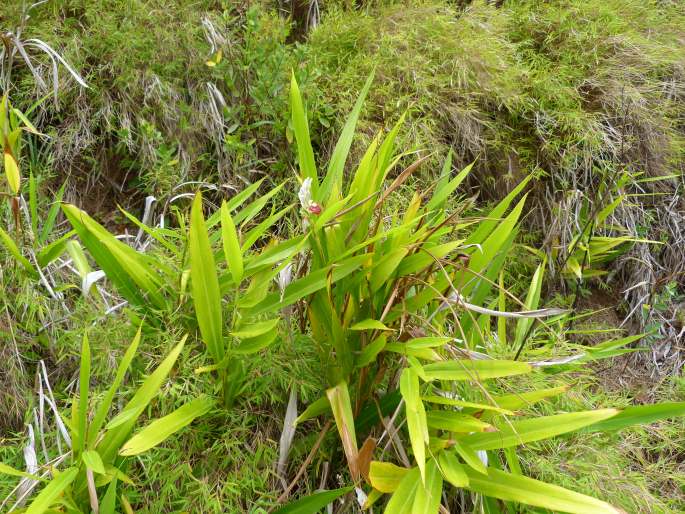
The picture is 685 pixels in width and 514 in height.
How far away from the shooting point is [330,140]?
1815 mm

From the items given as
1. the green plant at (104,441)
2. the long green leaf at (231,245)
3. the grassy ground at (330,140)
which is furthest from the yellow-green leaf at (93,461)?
the long green leaf at (231,245)

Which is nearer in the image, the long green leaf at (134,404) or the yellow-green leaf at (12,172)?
the long green leaf at (134,404)

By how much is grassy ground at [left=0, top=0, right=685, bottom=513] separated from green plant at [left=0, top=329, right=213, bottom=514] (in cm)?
9

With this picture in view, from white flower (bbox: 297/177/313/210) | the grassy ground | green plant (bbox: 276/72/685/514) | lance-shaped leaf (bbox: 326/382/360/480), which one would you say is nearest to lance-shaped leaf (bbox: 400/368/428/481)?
green plant (bbox: 276/72/685/514)

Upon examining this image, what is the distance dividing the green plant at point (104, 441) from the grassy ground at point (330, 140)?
0.28 feet

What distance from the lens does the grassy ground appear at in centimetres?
117

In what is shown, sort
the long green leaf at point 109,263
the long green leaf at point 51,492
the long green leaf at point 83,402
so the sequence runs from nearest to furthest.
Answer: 1. the long green leaf at point 51,492
2. the long green leaf at point 83,402
3. the long green leaf at point 109,263

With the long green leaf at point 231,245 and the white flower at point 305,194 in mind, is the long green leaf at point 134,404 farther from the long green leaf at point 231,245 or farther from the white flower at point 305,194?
the white flower at point 305,194

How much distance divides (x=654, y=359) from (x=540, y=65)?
1.13 m

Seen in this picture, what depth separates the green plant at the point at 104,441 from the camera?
918 mm

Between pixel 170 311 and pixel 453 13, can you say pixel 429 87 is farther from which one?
pixel 170 311

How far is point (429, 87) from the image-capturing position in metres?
1.90

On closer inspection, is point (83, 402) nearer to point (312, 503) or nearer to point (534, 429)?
point (312, 503)

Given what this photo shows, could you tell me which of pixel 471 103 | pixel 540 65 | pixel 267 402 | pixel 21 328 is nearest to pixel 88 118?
pixel 21 328
